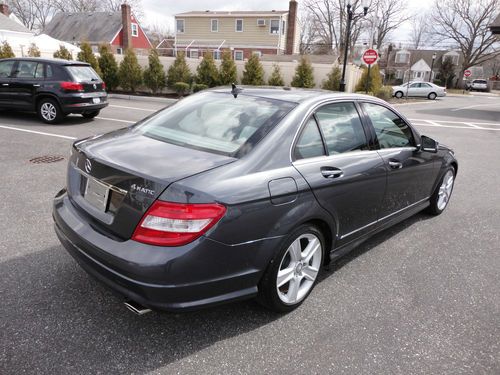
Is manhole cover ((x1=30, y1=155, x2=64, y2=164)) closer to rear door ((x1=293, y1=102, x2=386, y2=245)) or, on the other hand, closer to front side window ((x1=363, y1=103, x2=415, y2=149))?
rear door ((x1=293, y1=102, x2=386, y2=245))

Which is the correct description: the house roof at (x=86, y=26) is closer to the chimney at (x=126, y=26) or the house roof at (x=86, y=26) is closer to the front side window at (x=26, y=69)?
the chimney at (x=126, y=26)

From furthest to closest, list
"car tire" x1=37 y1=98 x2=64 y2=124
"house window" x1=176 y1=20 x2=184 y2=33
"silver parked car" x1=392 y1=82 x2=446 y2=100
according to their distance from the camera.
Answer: "house window" x1=176 y1=20 x2=184 y2=33 < "silver parked car" x1=392 y1=82 x2=446 y2=100 < "car tire" x1=37 y1=98 x2=64 y2=124

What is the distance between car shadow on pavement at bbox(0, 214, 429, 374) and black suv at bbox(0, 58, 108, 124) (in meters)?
7.57

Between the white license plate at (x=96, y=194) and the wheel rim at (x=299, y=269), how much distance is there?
1238 mm

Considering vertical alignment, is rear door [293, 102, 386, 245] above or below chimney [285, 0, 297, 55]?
below

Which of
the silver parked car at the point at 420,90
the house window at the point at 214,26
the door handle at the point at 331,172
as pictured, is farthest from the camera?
the house window at the point at 214,26

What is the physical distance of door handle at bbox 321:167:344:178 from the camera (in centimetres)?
284

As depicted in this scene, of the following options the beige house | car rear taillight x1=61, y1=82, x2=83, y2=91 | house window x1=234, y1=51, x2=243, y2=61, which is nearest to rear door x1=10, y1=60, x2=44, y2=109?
car rear taillight x1=61, y1=82, x2=83, y2=91

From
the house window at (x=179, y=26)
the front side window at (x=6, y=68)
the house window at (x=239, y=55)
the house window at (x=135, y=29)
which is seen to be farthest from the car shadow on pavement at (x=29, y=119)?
the house window at (x=135, y=29)

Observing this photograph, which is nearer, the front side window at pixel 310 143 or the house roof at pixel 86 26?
the front side window at pixel 310 143

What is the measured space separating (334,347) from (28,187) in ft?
15.1

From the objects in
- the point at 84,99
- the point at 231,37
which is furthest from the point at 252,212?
the point at 231,37

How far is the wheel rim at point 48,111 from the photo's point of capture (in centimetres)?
984

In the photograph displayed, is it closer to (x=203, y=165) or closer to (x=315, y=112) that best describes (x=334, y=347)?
(x=203, y=165)
